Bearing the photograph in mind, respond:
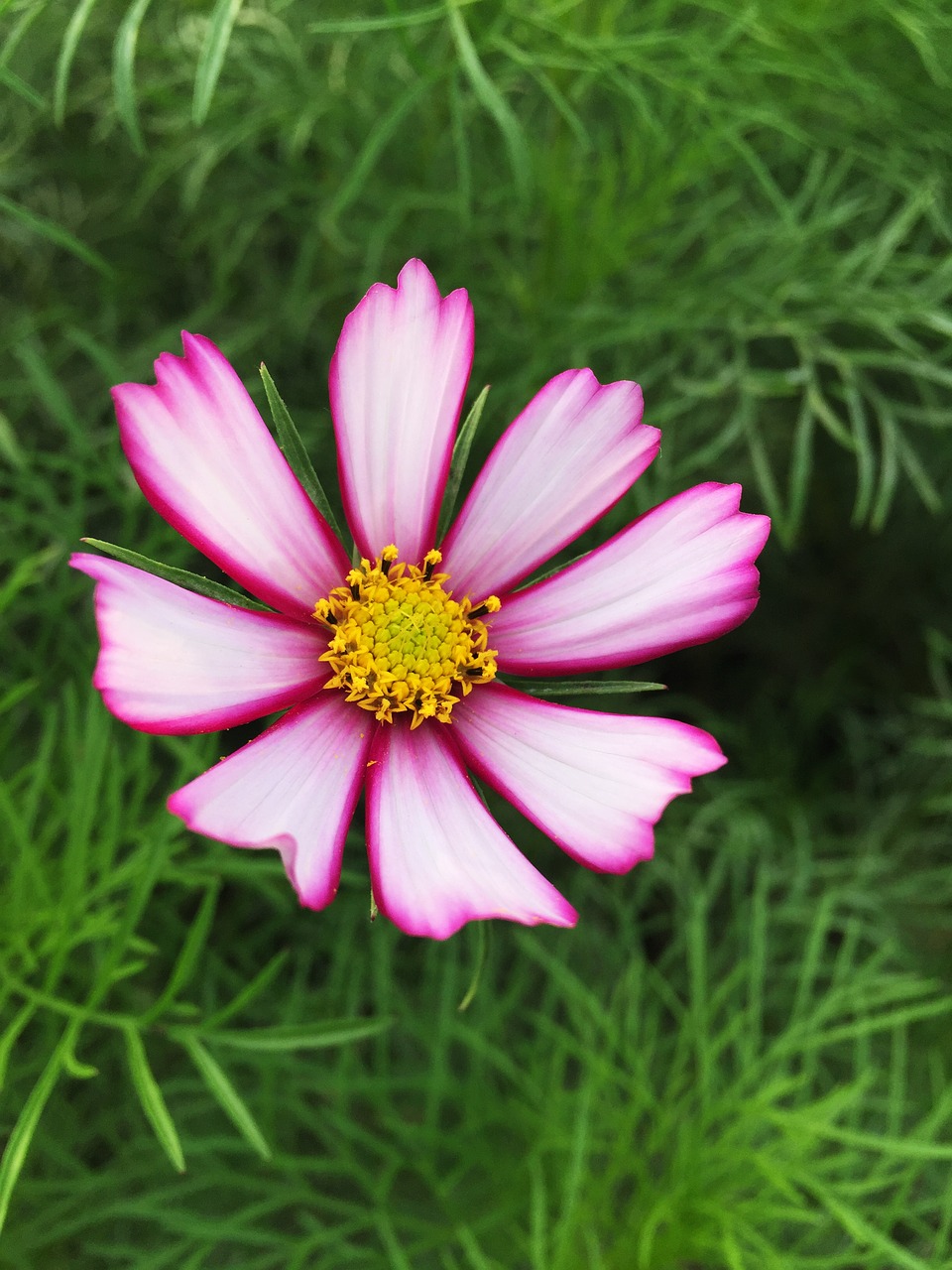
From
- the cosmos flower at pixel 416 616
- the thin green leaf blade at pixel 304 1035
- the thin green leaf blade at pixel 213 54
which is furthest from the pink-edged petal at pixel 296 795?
the thin green leaf blade at pixel 213 54

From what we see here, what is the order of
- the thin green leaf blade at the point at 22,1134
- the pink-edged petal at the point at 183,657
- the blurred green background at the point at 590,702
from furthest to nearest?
1. the blurred green background at the point at 590,702
2. the thin green leaf blade at the point at 22,1134
3. the pink-edged petal at the point at 183,657

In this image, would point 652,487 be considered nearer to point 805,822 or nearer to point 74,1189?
point 805,822

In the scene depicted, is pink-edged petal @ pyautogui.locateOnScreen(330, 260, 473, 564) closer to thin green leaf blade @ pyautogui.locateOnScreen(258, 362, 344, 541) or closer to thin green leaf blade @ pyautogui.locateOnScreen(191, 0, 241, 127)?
thin green leaf blade @ pyautogui.locateOnScreen(258, 362, 344, 541)

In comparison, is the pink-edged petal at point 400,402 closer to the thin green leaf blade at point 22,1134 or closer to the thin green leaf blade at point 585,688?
the thin green leaf blade at point 585,688

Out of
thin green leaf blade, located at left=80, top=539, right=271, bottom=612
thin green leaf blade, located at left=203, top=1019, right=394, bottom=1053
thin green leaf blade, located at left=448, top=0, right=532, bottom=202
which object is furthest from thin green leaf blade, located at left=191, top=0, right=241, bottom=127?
thin green leaf blade, located at left=203, top=1019, right=394, bottom=1053

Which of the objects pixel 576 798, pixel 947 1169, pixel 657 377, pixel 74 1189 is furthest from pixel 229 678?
pixel 947 1169

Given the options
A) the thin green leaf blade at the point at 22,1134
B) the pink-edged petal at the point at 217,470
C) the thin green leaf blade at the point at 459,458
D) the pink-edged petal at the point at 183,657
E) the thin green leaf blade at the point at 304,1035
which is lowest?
the thin green leaf blade at the point at 22,1134

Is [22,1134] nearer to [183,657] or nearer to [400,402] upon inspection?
[183,657]

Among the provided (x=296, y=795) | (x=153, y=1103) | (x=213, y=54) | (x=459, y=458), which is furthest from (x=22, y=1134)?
(x=213, y=54)
